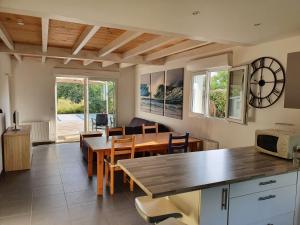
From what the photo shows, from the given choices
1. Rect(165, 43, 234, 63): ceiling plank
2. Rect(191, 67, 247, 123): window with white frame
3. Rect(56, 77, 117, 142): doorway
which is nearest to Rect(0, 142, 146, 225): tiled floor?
Rect(191, 67, 247, 123): window with white frame

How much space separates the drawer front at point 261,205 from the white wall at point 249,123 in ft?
3.46

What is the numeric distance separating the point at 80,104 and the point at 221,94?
15.8ft

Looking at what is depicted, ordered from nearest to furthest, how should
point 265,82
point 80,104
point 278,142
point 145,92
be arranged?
point 278,142
point 265,82
point 145,92
point 80,104

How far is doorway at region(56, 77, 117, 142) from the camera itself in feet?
23.1

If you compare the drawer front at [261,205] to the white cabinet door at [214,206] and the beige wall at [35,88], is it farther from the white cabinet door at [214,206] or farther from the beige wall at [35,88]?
the beige wall at [35,88]

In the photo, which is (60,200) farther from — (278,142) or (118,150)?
(278,142)

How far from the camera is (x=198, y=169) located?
1.93 meters

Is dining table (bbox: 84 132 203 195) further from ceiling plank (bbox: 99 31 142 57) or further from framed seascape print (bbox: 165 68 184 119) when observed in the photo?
ceiling plank (bbox: 99 31 142 57)

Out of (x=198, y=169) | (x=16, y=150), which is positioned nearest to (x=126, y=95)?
(x=16, y=150)

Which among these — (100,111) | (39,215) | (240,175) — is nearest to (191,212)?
(240,175)

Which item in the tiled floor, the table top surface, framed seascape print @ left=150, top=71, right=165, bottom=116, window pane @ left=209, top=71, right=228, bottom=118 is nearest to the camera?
the tiled floor

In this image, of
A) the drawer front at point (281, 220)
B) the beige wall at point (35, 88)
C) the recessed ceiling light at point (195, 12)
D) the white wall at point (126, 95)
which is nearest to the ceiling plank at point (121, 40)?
the recessed ceiling light at point (195, 12)

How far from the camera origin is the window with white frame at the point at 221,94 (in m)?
3.46

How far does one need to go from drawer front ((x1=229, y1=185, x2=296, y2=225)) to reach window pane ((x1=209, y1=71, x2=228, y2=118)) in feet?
6.69
